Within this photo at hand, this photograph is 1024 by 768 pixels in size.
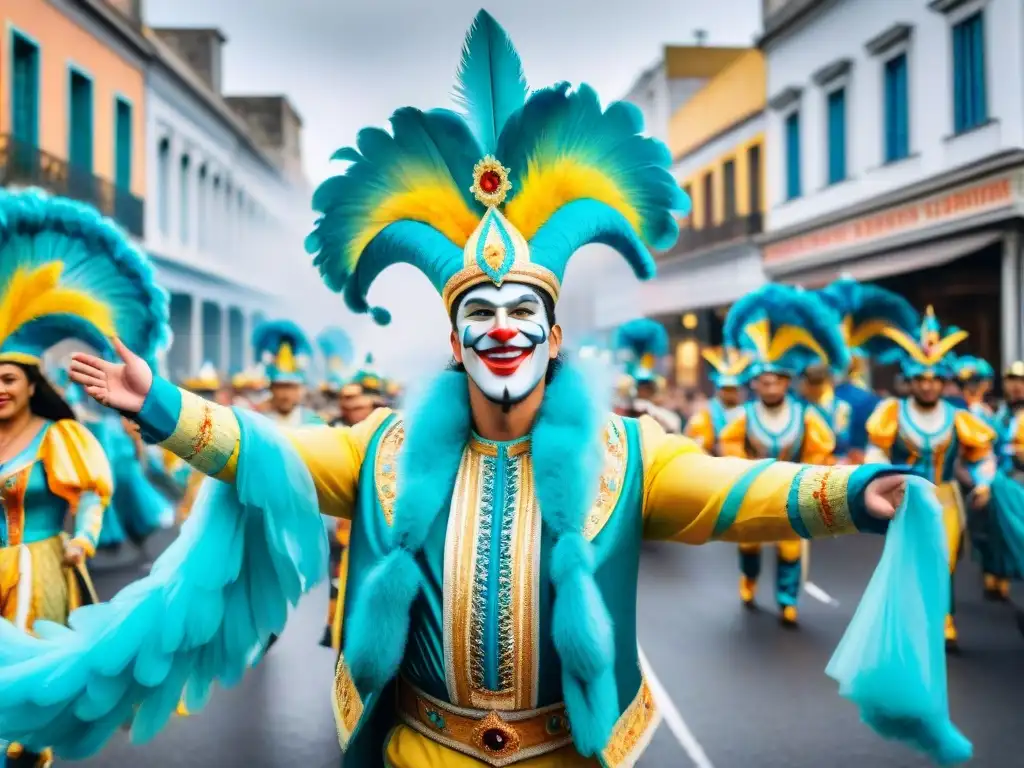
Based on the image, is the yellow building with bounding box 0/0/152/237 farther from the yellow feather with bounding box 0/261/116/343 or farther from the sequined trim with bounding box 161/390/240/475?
the sequined trim with bounding box 161/390/240/475

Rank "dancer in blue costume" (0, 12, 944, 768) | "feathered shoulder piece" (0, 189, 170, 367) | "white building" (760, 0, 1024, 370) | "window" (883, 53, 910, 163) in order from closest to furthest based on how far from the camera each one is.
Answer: "dancer in blue costume" (0, 12, 944, 768) < "feathered shoulder piece" (0, 189, 170, 367) < "white building" (760, 0, 1024, 370) < "window" (883, 53, 910, 163)

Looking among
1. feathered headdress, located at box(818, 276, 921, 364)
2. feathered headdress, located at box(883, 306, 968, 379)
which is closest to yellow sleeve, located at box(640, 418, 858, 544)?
feathered headdress, located at box(883, 306, 968, 379)

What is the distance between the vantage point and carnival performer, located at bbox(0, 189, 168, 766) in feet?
13.0

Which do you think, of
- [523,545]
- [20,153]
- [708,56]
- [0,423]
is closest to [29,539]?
[0,423]

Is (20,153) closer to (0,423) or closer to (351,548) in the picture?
(0,423)

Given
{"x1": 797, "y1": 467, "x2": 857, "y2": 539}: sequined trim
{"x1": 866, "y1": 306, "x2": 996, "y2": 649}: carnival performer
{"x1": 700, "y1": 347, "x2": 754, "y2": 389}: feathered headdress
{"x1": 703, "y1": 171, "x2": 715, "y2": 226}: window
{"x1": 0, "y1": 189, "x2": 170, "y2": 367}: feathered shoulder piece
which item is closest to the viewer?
{"x1": 797, "y1": 467, "x2": 857, "y2": 539}: sequined trim

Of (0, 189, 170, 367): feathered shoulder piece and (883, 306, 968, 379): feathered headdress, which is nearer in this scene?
(0, 189, 170, 367): feathered shoulder piece

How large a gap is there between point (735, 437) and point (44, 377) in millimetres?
5760

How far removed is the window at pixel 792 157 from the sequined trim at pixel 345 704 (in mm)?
20815

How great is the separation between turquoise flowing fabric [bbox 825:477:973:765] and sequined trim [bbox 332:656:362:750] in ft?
4.24

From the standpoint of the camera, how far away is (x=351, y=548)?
9.68 ft

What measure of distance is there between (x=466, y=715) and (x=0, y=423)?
2.72 meters

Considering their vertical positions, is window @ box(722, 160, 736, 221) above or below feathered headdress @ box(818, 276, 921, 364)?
above

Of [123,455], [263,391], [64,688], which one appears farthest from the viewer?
[263,391]
